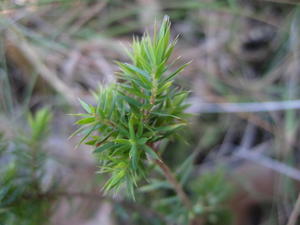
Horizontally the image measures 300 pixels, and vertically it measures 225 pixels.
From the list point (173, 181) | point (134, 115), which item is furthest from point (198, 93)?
point (134, 115)

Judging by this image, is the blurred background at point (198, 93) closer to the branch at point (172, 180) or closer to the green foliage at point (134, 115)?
the branch at point (172, 180)

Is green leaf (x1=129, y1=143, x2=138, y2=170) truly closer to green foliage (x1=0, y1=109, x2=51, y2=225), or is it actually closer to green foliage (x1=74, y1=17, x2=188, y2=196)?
green foliage (x1=74, y1=17, x2=188, y2=196)

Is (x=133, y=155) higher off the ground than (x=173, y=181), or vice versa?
(x=133, y=155)

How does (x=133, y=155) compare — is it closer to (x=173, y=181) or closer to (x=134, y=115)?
(x=134, y=115)

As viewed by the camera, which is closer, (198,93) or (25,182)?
(25,182)

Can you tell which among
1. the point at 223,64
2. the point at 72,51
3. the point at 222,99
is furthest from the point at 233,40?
the point at 72,51

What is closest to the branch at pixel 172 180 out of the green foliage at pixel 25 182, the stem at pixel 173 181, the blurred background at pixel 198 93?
the stem at pixel 173 181

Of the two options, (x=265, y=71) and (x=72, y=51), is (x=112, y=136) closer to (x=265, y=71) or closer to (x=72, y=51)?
(x=72, y=51)
